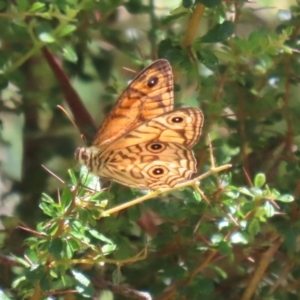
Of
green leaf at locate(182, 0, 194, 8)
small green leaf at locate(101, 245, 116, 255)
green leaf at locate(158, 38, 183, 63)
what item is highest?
green leaf at locate(182, 0, 194, 8)

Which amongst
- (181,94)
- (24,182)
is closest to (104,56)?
(181,94)

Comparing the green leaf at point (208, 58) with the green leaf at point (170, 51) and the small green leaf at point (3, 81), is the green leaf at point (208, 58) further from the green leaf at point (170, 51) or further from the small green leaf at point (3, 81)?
the small green leaf at point (3, 81)

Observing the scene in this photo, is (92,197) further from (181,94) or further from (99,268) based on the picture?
(181,94)

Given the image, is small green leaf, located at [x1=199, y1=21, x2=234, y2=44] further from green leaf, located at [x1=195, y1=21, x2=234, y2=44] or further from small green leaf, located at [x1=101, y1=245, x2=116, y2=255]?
small green leaf, located at [x1=101, y1=245, x2=116, y2=255]

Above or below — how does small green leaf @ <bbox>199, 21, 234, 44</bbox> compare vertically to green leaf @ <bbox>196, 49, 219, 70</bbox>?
above

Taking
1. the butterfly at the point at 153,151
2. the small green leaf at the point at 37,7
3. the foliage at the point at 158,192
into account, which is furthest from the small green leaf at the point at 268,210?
the small green leaf at the point at 37,7

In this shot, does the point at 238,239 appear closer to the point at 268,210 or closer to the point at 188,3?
the point at 268,210

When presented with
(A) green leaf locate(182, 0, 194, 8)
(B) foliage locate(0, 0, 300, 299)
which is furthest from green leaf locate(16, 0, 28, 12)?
(A) green leaf locate(182, 0, 194, 8)

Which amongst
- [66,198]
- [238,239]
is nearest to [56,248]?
[66,198]
